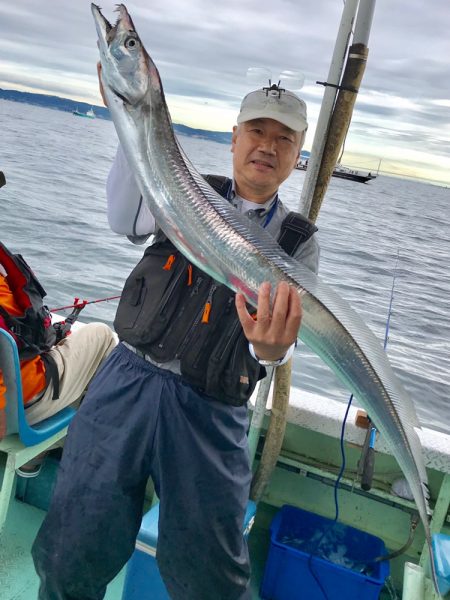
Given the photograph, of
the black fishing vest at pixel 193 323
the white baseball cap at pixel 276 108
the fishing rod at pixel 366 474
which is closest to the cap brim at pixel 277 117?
the white baseball cap at pixel 276 108

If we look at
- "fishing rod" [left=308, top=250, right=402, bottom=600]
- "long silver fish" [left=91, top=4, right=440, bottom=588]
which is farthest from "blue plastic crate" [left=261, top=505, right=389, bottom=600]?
"long silver fish" [left=91, top=4, right=440, bottom=588]

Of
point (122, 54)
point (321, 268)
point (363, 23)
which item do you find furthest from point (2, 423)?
point (321, 268)

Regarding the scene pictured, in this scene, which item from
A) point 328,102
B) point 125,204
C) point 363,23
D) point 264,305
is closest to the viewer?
point 264,305

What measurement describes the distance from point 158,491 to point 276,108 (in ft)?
5.87

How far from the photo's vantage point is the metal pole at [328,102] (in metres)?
3.12

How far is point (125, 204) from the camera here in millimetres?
2291

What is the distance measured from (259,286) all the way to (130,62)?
0.83m

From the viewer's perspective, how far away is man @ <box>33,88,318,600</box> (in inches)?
93.3

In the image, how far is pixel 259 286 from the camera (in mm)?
1963

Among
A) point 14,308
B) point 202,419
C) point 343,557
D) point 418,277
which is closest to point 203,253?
point 202,419

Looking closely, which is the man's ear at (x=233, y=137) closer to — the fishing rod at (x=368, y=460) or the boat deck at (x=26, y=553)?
the fishing rod at (x=368, y=460)

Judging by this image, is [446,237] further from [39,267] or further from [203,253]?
[203,253]

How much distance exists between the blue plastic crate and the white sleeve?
2223 millimetres

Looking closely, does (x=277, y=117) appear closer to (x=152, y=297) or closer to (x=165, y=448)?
(x=152, y=297)
